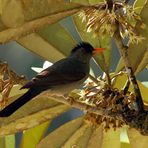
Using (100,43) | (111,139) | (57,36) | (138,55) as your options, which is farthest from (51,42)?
(111,139)

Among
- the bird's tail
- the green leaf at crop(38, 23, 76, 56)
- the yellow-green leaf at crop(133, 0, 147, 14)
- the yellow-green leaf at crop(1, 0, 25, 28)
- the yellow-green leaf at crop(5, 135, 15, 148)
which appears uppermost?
the yellow-green leaf at crop(1, 0, 25, 28)

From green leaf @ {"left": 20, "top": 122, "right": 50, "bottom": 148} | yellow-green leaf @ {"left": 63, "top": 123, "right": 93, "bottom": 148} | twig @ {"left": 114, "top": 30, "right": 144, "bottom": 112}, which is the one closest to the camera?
twig @ {"left": 114, "top": 30, "right": 144, "bottom": 112}

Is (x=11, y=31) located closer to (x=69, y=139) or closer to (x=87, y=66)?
(x=69, y=139)

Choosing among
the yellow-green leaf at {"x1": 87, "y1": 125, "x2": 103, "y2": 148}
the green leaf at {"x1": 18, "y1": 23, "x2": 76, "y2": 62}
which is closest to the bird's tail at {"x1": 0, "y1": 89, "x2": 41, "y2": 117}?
the green leaf at {"x1": 18, "y1": 23, "x2": 76, "y2": 62}

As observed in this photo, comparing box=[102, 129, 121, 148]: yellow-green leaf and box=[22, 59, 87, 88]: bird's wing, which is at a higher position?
box=[22, 59, 87, 88]: bird's wing

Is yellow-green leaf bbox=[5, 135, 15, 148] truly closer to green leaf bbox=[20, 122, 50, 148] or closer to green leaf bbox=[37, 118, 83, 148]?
green leaf bbox=[20, 122, 50, 148]

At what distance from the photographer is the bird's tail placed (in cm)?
171

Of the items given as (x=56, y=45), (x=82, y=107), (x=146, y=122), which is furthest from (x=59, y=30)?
(x=146, y=122)

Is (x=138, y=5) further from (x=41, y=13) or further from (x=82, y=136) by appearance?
(x=82, y=136)

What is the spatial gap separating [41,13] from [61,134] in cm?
50

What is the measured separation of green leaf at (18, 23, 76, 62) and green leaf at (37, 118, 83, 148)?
24 centimetres

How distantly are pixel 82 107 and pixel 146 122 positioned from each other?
7.7 inches

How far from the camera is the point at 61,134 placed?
1.97 m

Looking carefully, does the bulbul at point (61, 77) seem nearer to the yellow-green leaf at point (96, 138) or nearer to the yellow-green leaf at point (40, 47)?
the yellow-green leaf at point (40, 47)
